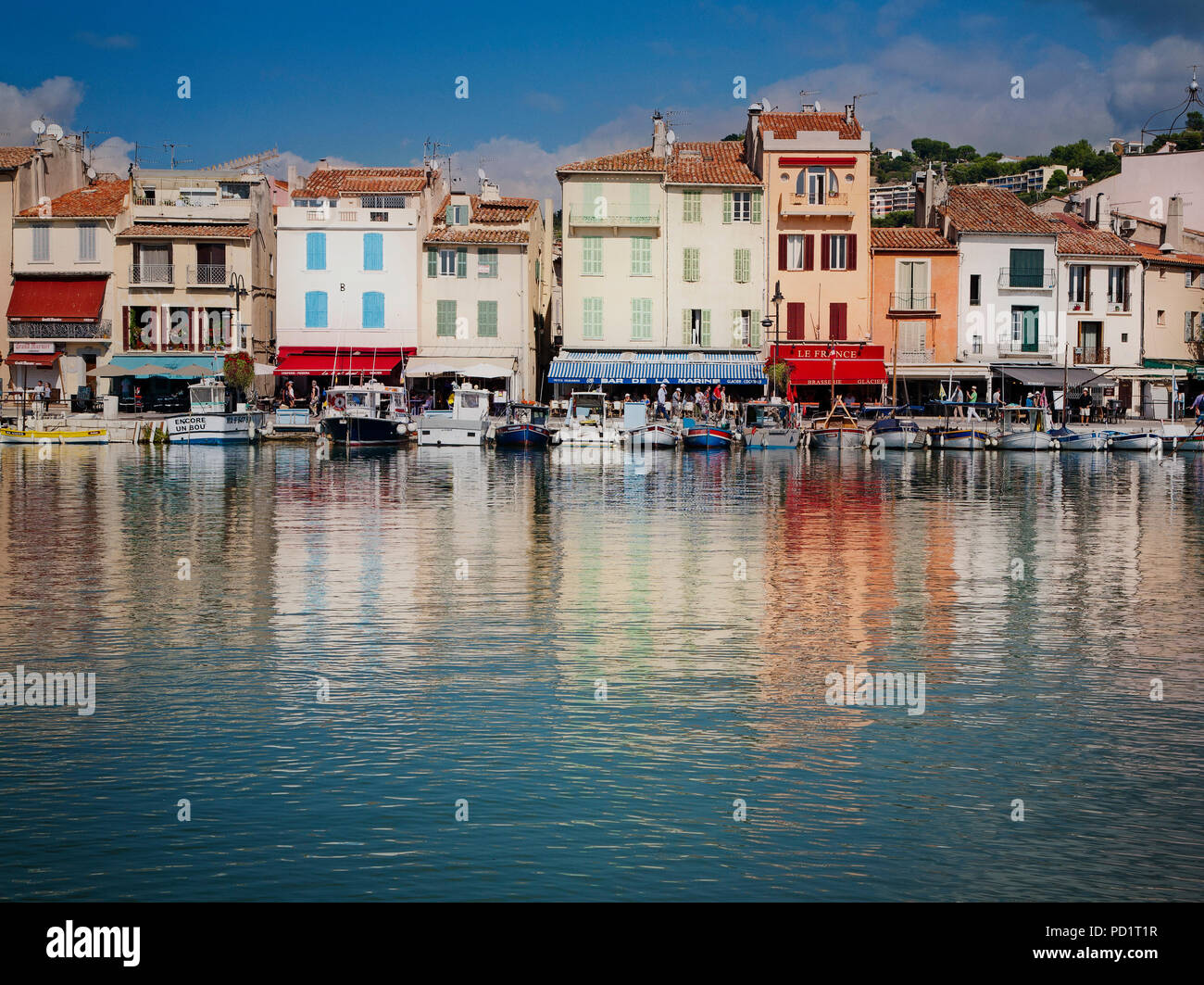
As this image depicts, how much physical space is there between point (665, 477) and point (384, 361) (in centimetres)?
2819

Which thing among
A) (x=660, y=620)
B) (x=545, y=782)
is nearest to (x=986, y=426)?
(x=660, y=620)

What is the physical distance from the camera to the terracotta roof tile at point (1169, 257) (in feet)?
252

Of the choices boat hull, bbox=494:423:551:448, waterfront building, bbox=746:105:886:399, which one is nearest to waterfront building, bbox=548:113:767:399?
waterfront building, bbox=746:105:886:399

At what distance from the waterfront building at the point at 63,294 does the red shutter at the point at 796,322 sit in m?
33.0

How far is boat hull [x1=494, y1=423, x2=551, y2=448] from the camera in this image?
62.3 m

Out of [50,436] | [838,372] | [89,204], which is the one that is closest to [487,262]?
[838,372]

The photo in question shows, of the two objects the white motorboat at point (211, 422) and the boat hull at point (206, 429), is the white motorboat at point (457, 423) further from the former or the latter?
the boat hull at point (206, 429)

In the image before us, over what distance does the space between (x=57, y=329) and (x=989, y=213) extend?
4709 centimetres

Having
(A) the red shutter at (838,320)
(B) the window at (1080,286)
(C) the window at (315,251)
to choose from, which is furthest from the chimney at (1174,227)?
(C) the window at (315,251)

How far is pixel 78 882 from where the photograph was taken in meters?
9.82

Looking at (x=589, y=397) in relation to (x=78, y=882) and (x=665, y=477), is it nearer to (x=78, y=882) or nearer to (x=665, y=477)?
(x=665, y=477)

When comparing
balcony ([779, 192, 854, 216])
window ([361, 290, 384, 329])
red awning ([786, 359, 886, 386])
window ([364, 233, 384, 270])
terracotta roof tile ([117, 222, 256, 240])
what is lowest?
red awning ([786, 359, 886, 386])

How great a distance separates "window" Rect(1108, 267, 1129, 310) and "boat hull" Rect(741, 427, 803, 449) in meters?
22.9

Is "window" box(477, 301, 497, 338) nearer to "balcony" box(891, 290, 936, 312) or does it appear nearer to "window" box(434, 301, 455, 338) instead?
"window" box(434, 301, 455, 338)
